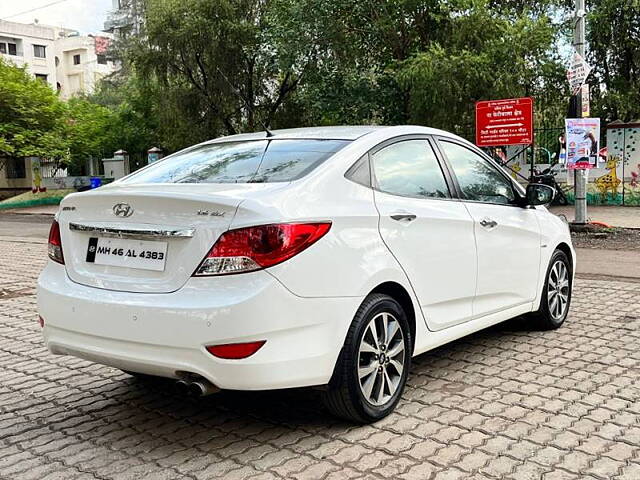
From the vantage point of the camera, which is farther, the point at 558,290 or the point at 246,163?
the point at 558,290

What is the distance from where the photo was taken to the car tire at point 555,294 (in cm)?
558

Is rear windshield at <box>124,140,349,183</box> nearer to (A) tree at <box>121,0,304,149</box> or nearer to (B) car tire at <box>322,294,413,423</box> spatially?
(B) car tire at <box>322,294,413,423</box>

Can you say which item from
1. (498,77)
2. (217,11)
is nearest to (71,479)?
(498,77)

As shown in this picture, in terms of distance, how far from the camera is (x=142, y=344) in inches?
129

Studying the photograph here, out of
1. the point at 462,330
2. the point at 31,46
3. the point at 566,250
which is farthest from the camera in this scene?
the point at 31,46

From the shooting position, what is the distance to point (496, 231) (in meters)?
4.80

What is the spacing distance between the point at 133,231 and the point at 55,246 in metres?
0.73

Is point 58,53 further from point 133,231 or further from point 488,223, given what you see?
point 133,231

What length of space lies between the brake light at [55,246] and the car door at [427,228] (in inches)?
71.3

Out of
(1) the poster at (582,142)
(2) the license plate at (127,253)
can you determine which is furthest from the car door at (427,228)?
(1) the poster at (582,142)

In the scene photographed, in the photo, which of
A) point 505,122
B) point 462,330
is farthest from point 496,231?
point 505,122

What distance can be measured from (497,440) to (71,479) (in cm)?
212

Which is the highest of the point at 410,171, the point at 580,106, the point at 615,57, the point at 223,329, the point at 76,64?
the point at 76,64

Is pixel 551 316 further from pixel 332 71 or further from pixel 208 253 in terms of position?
pixel 332 71
